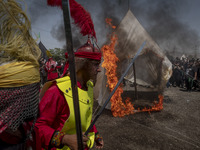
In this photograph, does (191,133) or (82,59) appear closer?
(82,59)

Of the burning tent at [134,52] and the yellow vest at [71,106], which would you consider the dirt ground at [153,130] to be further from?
the yellow vest at [71,106]

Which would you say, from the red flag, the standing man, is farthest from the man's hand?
the red flag

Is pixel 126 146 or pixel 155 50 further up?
pixel 155 50

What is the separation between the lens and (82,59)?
1888mm

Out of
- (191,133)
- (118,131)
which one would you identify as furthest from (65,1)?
(191,133)

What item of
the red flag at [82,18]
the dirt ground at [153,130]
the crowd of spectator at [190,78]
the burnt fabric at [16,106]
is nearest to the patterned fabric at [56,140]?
the burnt fabric at [16,106]

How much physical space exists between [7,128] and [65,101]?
661 mm

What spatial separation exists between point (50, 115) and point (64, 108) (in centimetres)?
Answer: 17

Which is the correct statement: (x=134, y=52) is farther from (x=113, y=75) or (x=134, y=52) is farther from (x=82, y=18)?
(x=82, y=18)

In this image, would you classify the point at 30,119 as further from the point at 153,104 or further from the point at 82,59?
the point at 153,104

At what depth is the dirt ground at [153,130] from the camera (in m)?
4.03

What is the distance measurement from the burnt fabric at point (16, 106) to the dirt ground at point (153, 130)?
11.4 feet

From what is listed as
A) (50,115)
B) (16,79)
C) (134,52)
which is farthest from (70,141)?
(134,52)

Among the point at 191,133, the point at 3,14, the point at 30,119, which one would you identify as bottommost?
the point at 191,133
